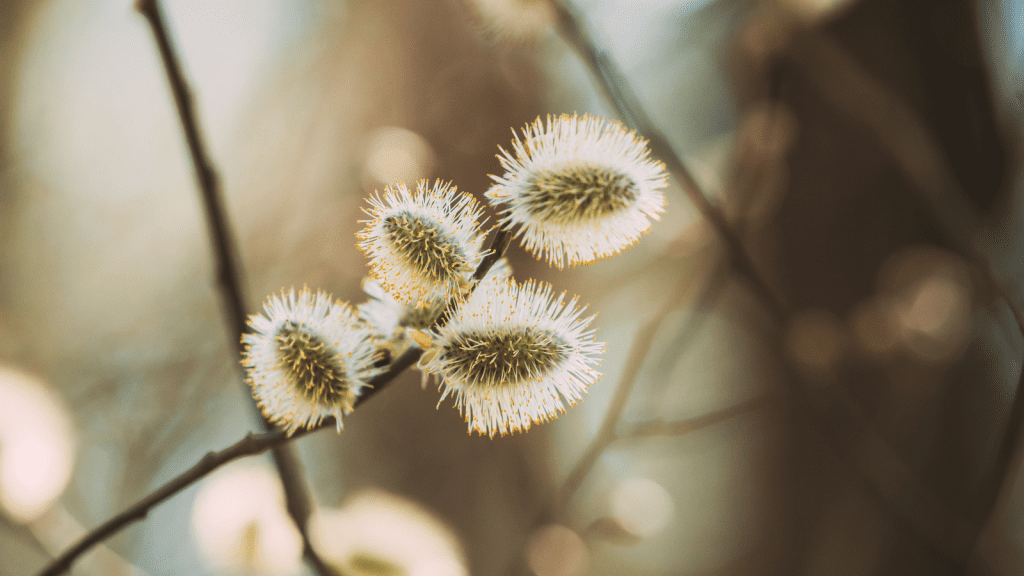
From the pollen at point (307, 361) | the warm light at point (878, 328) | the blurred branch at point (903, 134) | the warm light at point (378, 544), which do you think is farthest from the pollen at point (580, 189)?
the warm light at point (878, 328)

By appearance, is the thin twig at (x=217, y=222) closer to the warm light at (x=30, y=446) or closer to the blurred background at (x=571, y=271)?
the blurred background at (x=571, y=271)

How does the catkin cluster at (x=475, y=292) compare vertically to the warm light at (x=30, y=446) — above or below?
above

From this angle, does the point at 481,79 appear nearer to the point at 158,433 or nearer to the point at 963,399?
the point at 158,433

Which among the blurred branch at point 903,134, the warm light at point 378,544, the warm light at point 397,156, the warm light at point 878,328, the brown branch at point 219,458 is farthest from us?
the warm light at point 878,328

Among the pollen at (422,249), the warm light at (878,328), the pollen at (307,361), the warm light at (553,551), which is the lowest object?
the warm light at (553,551)

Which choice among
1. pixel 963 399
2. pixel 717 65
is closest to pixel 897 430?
pixel 963 399

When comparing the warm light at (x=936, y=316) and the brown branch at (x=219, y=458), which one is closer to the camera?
the brown branch at (x=219, y=458)

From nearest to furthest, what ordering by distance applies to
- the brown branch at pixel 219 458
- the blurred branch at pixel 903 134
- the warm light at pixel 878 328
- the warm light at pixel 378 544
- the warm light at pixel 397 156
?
1. the brown branch at pixel 219 458
2. the warm light at pixel 378 544
3. the blurred branch at pixel 903 134
4. the warm light at pixel 397 156
5. the warm light at pixel 878 328
